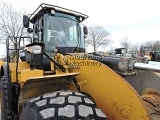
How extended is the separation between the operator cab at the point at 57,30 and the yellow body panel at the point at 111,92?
1.08 metres

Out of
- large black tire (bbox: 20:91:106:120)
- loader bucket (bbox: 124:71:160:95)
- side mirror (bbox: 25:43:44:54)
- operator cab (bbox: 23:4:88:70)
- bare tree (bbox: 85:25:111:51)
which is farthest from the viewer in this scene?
bare tree (bbox: 85:25:111:51)

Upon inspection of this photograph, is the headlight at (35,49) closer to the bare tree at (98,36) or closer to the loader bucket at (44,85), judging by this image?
the loader bucket at (44,85)

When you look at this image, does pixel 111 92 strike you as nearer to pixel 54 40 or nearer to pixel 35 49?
pixel 35 49

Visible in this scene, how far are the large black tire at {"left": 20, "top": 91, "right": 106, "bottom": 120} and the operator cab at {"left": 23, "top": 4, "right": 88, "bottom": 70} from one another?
1.29 m

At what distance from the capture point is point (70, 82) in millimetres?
3201

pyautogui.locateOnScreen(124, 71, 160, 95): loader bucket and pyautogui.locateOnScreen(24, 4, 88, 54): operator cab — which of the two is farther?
pyautogui.locateOnScreen(24, 4, 88, 54): operator cab

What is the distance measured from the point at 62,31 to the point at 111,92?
2083 millimetres

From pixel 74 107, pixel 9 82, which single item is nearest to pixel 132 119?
pixel 74 107

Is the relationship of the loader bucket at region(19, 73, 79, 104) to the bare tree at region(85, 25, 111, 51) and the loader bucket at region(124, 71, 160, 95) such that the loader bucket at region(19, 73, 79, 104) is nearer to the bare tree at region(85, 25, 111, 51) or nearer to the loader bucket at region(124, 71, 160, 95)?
the loader bucket at region(124, 71, 160, 95)

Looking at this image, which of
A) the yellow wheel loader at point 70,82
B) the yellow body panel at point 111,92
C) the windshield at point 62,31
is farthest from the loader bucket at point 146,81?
the windshield at point 62,31

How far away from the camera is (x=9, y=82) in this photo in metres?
3.85

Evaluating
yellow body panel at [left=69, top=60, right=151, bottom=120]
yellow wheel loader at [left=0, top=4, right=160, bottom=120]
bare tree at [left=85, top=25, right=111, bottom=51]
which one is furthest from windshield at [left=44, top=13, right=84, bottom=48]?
bare tree at [left=85, top=25, right=111, bottom=51]

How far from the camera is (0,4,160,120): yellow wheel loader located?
8.07ft

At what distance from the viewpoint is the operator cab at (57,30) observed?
4.20 m
